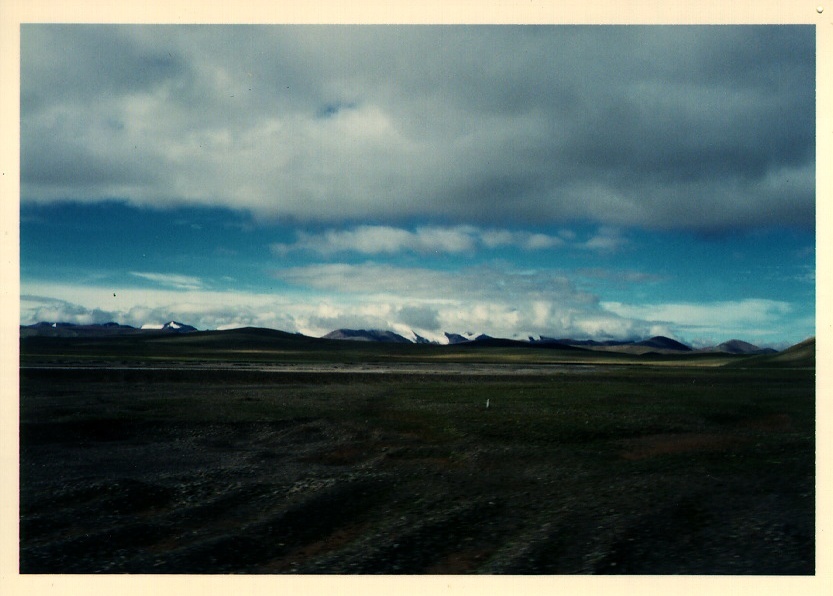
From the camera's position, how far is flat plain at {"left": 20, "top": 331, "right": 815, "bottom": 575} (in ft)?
21.2

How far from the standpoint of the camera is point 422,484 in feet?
28.2

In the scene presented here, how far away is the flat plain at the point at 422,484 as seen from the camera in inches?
255

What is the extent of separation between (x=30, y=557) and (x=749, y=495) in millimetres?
9796

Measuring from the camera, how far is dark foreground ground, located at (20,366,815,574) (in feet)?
21.2

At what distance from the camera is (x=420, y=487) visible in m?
8.46

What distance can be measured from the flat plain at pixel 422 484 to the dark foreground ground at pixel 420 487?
3 centimetres

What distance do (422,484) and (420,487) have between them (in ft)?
0.45

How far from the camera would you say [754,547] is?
21.0 ft

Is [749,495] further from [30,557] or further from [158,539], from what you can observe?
[30,557]

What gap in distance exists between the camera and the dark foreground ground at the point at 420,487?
21.2 ft

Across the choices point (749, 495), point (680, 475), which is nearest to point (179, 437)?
point (680, 475)

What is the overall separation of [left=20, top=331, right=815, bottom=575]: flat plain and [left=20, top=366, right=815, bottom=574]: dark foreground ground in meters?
0.03
